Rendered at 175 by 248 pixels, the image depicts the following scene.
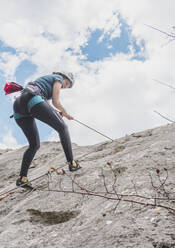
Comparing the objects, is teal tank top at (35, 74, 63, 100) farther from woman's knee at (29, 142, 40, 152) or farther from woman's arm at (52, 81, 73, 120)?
woman's knee at (29, 142, 40, 152)

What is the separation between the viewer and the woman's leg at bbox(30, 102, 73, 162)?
15.0ft

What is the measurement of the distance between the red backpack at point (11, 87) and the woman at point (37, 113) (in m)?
0.37

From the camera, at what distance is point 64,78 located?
5.32 m

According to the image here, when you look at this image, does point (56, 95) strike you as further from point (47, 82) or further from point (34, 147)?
point (34, 147)

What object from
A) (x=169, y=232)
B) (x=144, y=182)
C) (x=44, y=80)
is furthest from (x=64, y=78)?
(x=169, y=232)

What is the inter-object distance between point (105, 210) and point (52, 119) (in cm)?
244

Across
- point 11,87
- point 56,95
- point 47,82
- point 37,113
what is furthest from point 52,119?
point 11,87

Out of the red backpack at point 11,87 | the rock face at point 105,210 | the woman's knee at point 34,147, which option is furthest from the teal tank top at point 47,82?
the rock face at point 105,210

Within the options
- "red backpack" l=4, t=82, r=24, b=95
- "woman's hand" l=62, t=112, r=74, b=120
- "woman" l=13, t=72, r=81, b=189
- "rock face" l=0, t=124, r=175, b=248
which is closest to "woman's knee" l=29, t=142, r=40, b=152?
"woman" l=13, t=72, r=81, b=189

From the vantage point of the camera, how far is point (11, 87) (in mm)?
5055

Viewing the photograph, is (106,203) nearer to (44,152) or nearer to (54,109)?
(54,109)

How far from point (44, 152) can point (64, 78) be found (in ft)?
12.5

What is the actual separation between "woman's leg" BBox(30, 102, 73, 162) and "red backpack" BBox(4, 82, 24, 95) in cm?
83

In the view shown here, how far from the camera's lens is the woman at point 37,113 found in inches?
179
